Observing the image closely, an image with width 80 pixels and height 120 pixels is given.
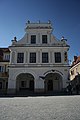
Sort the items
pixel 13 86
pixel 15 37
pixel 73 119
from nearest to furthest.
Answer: pixel 73 119 → pixel 13 86 → pixel 15 37

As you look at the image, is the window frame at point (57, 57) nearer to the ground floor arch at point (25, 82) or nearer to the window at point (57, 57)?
the window at point (57, 57)

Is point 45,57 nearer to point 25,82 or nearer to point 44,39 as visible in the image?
point 44,39

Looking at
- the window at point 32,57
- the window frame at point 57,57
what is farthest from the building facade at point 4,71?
the window frame at point 57,57

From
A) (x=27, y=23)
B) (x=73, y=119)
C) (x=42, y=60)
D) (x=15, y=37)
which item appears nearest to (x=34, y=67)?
(x=42, y=60)

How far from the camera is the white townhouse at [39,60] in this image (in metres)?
32.1

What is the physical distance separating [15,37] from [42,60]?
751 cm

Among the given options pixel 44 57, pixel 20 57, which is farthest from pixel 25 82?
pixel 44 57

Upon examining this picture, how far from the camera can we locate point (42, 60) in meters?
32.8

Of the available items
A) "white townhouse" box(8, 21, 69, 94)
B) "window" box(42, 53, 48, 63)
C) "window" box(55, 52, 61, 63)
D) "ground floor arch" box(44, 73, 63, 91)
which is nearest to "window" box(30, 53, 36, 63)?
"white townhouse" box(8, 21, 69, 94)

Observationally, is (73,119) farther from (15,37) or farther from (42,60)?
(15,37)

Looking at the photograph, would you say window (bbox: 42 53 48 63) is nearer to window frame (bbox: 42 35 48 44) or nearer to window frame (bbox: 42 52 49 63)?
window frame (bbox: 42 52 49 63)

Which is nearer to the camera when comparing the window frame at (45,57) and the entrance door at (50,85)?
the window frame at (45,57)

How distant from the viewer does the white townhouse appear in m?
32.1

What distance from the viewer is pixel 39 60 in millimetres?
32750
